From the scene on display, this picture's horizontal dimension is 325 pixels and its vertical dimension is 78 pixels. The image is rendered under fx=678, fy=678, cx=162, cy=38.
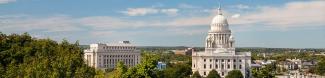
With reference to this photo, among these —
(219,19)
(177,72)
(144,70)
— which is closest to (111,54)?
(219,19)

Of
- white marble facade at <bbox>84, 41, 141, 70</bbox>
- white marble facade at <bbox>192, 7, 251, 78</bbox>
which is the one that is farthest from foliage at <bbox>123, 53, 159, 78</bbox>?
white marble facade at <bbox>84, 41, 141, 70</bbox>

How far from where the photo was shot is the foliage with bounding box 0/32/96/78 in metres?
50.8

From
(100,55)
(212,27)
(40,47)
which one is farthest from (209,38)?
(40,47)

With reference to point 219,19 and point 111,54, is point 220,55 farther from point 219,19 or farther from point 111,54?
point 111,54

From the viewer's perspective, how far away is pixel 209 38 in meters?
123

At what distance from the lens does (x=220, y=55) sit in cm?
12000

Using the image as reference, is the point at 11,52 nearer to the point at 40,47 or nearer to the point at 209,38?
the point at 40,47

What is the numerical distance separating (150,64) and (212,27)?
67199 millimetres

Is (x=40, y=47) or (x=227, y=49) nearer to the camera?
(x=40, y=47)

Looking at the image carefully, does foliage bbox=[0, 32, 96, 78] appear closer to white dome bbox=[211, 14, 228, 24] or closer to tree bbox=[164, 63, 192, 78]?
tree bbox=[164, 63, 192, 78]

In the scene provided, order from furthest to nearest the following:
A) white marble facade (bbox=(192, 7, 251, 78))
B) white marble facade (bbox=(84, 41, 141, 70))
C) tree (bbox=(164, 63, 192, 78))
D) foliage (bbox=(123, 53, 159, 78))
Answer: white marble facade (bbox=(84, 41, 141, 70)) < white marble facade (bbox=(192, 7, 251, 78)) < tree (bbox=(164, 63, 192, 78)) < foliage (bbox=(123, 53, 159, 78))

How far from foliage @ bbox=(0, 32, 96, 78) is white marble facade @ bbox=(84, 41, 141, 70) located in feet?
296

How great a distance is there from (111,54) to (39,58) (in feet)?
346

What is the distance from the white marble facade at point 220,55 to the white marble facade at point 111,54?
36.2 meters
